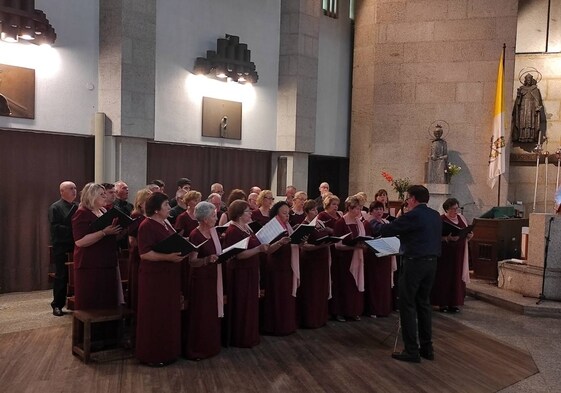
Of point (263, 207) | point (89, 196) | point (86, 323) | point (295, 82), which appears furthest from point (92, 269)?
point (295, 82)

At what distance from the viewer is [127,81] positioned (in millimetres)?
8000

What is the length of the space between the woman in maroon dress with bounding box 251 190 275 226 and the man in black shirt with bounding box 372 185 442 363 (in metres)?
1.84

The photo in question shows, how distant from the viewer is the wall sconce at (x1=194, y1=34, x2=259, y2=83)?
9078 mm

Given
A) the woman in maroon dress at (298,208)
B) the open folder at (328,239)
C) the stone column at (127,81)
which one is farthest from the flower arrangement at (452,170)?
the stone column at (127,81)

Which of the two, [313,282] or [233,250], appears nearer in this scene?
[233,250]

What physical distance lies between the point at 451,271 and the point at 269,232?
10.4ft

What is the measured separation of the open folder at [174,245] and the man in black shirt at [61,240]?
7.69ft

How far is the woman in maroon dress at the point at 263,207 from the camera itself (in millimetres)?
6439

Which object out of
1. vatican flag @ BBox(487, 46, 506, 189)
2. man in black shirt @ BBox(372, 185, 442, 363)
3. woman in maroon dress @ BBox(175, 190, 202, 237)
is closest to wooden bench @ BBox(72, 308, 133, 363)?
woman in maroon dress @ BBox(175, 190, 202, 237)

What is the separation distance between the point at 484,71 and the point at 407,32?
74.4 inches

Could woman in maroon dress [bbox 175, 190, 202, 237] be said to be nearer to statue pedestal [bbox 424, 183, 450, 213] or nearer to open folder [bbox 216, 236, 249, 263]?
open folder [bbox 216, 236, 249, 263]

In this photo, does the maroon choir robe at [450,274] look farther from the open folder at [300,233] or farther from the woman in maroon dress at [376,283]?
the open folder at [300,233]

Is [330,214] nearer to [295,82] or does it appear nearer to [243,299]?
[243,299]

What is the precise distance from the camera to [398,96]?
1194 centimetres
